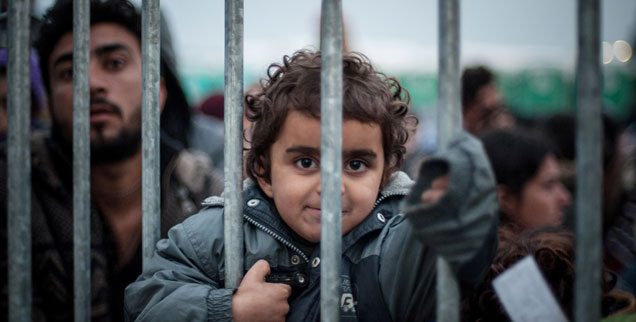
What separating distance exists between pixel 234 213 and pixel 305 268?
1.11ft

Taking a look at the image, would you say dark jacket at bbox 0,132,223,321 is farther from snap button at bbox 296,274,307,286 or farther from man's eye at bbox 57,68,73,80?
snap button at bbox 296,274,307,286

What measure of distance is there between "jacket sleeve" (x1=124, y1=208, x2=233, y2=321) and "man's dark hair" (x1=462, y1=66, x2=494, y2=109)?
3.74 meters

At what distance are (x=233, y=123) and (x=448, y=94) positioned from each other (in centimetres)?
59

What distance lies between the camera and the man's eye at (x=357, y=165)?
1.70 meters

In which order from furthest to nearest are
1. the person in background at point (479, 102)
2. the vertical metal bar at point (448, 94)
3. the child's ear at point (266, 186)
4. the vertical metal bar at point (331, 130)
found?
the person in background at point (479, 102) < the child's ear at point (266, 186) < the vertical metal bar at point (331, 130) < the vertical metal bar at point (448, 94)

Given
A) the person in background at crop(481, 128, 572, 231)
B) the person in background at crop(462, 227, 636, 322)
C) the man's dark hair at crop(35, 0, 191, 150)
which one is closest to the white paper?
the person in background at crop(462, 227, 636, 322)

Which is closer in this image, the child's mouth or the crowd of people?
the crowd of people

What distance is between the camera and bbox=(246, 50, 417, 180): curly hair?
1695mm

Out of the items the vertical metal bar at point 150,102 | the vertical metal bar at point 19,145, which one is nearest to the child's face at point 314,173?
the vertical metal bar at point 150,102

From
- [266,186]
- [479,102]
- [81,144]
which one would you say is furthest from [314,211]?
[479,102]

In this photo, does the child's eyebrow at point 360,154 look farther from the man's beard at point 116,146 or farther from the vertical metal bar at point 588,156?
the man's beard at point 116,146

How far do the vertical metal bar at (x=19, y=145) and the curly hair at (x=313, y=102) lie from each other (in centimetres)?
71

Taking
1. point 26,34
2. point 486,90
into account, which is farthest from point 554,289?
point 486,90

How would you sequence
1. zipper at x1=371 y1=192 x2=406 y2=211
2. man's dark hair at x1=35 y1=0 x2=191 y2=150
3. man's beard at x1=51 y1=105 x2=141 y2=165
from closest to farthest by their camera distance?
zipper at x1=371 y1=192 x2=406 y2=211
man's beard at x1=51 y1=105 x2=141 y2=165
man's dark hair at x1=35 y1=0 x2=191 y2=150
